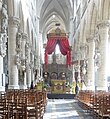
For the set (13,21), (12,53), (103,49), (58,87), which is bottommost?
(58,87)

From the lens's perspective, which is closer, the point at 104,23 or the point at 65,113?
the point at 65,113

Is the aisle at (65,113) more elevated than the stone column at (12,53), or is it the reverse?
the stone column at (12,53)

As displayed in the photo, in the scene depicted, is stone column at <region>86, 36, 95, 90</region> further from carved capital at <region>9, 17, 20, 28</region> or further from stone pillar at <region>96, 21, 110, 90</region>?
carved capital at <region>9, 17, 20, 28</region>

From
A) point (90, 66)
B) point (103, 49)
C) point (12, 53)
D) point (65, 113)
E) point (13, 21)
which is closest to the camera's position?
point (65, 113)

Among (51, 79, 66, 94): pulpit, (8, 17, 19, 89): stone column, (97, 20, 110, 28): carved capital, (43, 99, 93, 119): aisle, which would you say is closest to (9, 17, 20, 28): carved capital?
(8, 17, 19, 89): stone column

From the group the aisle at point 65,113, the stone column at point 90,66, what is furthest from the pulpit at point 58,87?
the aisle at point 65,113

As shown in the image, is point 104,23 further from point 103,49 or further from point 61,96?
point 61,96

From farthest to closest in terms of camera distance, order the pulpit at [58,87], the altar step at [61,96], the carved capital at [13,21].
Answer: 1. the pulpit at [58,87]
2. the altar step at [61,96]
3. the carved capital at [13,21]

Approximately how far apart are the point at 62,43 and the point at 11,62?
23168mm

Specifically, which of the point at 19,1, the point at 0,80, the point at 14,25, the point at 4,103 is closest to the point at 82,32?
the point at 19,1

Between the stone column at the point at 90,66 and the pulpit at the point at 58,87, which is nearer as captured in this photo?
the stone column at the point at 90,66

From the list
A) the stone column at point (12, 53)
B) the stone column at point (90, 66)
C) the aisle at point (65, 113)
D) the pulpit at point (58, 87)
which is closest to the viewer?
the aisle at point (65, 113)

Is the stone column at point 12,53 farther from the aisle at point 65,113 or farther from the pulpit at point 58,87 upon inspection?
the pulpit at point 58,87

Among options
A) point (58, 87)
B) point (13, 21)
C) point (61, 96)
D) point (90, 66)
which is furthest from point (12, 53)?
point (58, 87)
